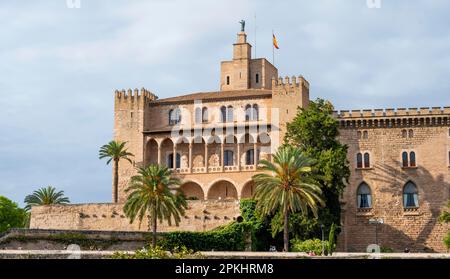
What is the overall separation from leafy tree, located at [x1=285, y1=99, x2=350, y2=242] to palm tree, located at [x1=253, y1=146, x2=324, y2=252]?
7.10 ft

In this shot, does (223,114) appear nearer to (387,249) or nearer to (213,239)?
(213,239)

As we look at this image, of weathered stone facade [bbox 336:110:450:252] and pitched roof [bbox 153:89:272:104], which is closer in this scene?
weathered stone facade [bbox 336:110:450:252]

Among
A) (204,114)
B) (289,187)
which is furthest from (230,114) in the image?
(289,187)

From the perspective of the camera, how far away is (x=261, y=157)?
196 feet

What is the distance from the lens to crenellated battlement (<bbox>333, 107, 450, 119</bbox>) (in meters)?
57.5

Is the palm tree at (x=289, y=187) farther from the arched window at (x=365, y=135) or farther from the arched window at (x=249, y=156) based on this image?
the arched window at (x=249, y=156)

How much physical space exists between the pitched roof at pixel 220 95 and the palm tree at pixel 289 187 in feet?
46.0

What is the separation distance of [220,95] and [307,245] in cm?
2014

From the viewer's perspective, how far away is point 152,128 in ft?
207

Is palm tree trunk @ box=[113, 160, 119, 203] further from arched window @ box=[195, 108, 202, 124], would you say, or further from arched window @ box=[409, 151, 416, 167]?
arched window @ box=[409, 151, 416, 167]

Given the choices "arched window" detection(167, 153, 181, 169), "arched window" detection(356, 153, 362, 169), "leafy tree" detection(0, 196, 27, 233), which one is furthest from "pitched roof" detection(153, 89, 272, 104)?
"leafy tree" detection(0, 196, 27, 233)

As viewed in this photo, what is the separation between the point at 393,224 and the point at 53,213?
2607 centimetres

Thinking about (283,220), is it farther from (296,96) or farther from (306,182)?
(296,96)

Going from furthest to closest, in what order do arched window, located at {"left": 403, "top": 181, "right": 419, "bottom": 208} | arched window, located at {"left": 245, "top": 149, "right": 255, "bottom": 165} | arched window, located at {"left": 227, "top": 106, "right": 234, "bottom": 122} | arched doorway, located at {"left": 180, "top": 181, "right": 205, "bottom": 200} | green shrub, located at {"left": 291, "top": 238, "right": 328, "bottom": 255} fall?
arched window, located at {"left": 227, "top": 106, "right": 234, "bottom": 122}, arched doorway, located at {"left": 180, "top": 181, "right": 205, "bottom": 200}, arched window, located at {"left": 245, "top": 149, "right": 255, "bottom": 165}, arched window, located at {"left": 403, "top": 181, "right": 419, "bottom": 208}, green shrub, located at {"left": 291, "top": 238, "right": 328, "bottom": 255}
